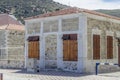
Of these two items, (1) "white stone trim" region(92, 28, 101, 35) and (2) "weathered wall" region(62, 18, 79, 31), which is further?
(1) "white stone trim" region(92, 28, 101, 35)

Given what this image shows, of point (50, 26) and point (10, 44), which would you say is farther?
point (10, 44)

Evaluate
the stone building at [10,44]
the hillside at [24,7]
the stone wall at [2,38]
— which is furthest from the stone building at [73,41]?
the hillside at [24,7]

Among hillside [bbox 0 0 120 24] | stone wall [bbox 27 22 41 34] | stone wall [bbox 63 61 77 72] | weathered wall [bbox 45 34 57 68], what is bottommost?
stone wall [bbox 63 61 77 72]

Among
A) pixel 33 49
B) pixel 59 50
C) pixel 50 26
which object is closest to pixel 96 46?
pixel 59 50

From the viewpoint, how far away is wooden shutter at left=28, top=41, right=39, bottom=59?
2489 centimetres

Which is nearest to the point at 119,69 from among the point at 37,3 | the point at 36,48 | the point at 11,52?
the point at 36,48

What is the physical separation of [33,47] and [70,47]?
421 cm

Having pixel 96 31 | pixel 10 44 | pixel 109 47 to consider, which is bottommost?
pixel 109 47

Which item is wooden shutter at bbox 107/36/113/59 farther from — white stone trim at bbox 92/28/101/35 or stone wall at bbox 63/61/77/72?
stone wall at bbox 63/61/77/72

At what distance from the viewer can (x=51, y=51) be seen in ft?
77.5

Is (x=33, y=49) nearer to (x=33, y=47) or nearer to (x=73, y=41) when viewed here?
(x=33, y=47)

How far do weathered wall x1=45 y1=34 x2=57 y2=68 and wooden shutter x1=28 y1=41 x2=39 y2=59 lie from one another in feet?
3.69

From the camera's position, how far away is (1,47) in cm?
2988

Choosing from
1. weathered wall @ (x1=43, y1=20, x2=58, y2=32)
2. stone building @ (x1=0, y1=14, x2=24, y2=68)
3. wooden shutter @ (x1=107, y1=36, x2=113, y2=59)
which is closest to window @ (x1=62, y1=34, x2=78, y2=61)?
weathered wall @ (x1=43, y1=20, x2=58, y2=32)
